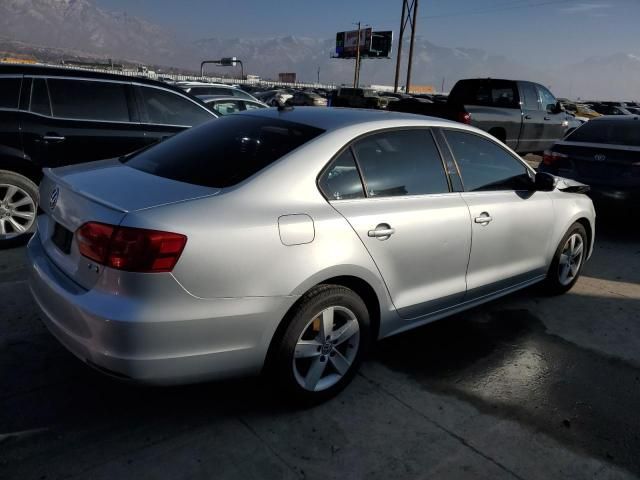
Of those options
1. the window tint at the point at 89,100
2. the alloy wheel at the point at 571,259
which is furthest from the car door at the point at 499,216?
the window tint at the point at 89,100

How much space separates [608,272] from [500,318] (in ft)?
6.88

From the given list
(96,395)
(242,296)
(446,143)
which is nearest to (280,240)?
(242,296)

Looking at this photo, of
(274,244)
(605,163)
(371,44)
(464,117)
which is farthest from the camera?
(371,44)

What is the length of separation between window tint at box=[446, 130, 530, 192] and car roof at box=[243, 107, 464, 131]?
16 centimetres

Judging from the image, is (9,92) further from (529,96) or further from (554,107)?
(554,107)

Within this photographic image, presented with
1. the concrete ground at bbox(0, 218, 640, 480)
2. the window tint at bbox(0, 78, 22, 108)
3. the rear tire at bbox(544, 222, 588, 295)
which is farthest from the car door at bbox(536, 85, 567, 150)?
the window tint at bbox(0, 78, 22, 108)

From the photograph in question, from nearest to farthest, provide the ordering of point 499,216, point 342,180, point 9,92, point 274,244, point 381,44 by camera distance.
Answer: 1. point 274,244
2. point 342,180
3. point 499,216
4. point 9,92
5. point 381,44

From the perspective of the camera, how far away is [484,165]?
389cm

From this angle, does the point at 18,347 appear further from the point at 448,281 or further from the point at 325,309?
the point at 448,281

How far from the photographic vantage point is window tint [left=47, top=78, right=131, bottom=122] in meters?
5.21

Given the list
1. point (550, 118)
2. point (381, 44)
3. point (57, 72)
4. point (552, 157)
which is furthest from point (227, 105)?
point (381, 44)

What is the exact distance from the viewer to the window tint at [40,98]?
5070 millimetres

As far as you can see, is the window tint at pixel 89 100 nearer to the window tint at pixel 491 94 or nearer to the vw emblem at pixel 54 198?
the vw emblem at pixel 54 198

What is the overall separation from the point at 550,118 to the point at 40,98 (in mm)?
10501
